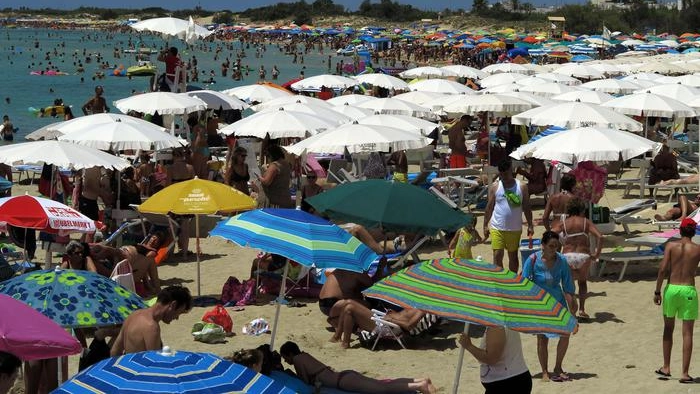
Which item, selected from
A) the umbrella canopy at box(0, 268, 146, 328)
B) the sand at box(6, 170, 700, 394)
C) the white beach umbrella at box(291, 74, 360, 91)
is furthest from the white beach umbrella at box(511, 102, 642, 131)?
the white beach umbrella at box(291, 74, 360, 91)

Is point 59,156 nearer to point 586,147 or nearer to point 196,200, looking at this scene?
point 196,200

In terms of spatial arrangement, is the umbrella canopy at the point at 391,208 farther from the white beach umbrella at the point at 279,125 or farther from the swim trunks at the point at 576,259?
the white beach umbrella at the point at 279,125

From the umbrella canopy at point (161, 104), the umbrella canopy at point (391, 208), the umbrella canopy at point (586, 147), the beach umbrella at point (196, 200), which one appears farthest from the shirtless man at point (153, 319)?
the umbrella canopy at point (161, 104)

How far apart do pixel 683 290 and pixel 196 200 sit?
4.52 meters

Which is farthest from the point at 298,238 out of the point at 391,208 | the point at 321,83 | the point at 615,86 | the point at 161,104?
the point at 615,86

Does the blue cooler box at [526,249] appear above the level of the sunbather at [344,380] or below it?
below

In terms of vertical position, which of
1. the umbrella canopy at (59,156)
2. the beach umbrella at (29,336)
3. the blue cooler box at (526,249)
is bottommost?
the blue cooler box at (526,249)

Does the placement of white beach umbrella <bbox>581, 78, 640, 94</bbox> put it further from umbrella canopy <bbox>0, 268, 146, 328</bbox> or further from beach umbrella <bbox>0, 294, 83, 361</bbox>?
beach umbrella <bbox>0, 294, 83, 361</bbox>

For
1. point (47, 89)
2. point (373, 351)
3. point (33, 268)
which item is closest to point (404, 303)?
point (373, 351)

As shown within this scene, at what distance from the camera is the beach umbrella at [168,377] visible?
4125mm

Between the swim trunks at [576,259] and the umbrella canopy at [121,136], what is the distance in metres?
6.01

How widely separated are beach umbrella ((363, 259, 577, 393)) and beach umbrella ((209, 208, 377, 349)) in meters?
1.47

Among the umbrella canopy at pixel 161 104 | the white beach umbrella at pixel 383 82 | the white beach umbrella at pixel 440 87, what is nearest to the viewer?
the umbrella canopy at pixel 161 104

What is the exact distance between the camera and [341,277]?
9070 mm
